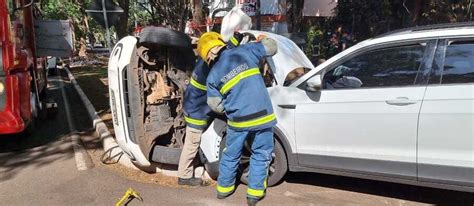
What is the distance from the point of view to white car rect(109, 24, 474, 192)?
13.7 ft

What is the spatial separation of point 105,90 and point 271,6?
10787 mm

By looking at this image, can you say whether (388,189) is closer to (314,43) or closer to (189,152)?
(189,152)

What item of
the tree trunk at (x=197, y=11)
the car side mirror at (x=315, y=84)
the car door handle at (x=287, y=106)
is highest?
the tree trunk at (x=197, y=11)

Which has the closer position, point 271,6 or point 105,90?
point 105,90

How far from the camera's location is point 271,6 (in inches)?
885

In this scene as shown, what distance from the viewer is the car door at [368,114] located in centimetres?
437

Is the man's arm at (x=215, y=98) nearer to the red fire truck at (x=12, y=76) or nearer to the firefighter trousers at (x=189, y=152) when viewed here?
the firefighter trousers at (x=189, y=152)

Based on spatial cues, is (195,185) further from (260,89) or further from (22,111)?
(22,111)

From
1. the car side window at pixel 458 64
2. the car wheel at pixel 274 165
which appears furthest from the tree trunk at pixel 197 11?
the car side window at pixel 458 64

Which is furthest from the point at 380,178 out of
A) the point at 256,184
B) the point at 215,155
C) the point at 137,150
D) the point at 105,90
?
the point at 105,90

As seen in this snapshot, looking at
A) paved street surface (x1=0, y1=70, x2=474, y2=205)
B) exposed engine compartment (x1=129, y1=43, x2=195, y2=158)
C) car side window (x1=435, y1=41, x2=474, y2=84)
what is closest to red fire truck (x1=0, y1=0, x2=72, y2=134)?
paved street surface (x1=0, y1=70, x2=474, y2=205)

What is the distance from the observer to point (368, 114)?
14.8 feet

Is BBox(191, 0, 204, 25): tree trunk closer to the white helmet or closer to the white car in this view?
the white car

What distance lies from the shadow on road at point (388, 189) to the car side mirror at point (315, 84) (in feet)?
4.06
